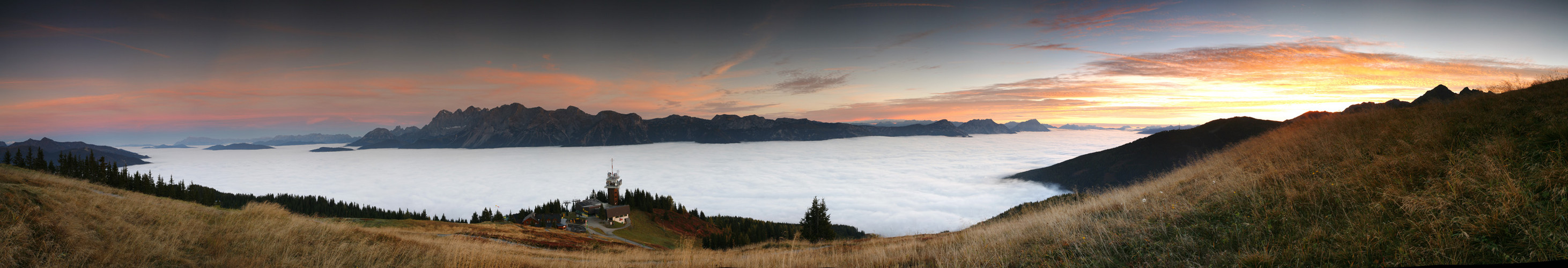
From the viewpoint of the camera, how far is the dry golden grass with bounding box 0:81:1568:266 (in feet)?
18.2

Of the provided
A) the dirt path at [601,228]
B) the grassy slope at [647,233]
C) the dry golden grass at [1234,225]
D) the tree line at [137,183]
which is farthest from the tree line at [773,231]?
the tree line at [137,183]

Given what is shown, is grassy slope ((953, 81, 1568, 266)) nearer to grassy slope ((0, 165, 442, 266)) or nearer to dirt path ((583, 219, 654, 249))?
grassy slope ((0, 165, 442, 266))

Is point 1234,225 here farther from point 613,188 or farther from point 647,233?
point 613,188

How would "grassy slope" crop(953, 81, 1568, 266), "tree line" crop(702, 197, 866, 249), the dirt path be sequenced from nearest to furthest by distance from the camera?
"grassy slope" crop(953, 81, 1568, 266), "tree line" crop(702, 197, 866, 249), the dirt path

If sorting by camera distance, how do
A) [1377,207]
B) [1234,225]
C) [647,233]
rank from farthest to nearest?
[647,233]
[1234,225]
[1377,207]

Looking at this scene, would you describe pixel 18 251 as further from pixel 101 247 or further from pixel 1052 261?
pixel 1052 261

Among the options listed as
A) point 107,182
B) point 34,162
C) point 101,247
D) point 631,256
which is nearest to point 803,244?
point 631,256

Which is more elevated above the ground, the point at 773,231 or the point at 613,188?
the point at 613,188

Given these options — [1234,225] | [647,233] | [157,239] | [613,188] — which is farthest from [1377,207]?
[613,188]

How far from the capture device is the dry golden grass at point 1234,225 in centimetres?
554

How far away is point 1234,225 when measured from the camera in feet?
25.0

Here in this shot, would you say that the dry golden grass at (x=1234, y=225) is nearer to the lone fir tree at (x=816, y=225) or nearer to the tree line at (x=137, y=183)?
the lone fir tree at (x=816, y=225)

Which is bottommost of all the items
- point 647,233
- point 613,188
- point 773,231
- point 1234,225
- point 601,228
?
point 773,231

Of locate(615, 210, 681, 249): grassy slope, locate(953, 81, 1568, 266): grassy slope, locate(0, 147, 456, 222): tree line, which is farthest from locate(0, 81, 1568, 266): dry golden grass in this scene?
locate(0, 147, 456, 222): tree line
